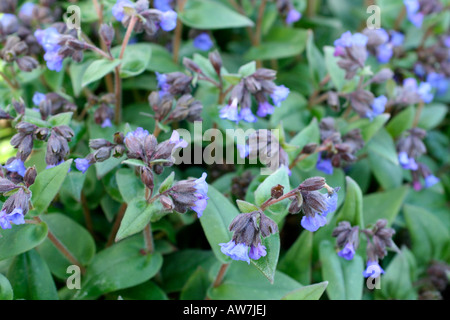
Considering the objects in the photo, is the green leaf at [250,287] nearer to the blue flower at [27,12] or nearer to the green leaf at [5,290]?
the green leaf at [5,290]

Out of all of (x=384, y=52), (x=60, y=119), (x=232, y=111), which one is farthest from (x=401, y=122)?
(x=60, y=119)

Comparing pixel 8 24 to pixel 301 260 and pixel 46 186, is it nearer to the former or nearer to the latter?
pixel 46 186

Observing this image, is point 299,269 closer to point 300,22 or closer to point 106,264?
point 106,264

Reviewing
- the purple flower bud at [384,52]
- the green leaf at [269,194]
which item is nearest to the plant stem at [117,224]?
the green leaf at [269,194]

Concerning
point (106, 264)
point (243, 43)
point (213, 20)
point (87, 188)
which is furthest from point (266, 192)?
point (243, 43)

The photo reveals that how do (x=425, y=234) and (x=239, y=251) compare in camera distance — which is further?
(x=425, y=234)

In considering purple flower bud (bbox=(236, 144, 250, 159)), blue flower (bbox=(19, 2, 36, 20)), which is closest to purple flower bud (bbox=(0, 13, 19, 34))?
blue flower (bbox=(19, 2, 36, 20))

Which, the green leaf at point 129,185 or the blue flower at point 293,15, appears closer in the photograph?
the green leaf at point 129,185
